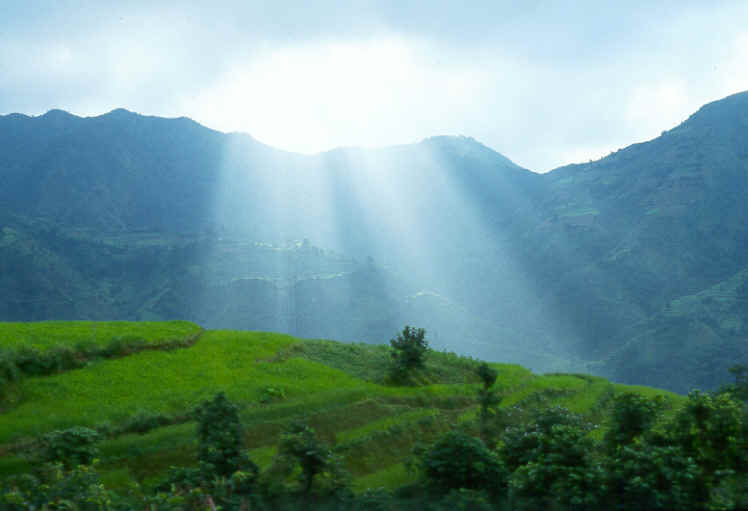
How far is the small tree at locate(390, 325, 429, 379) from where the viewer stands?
2295 centimetres

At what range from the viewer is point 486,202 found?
568ft

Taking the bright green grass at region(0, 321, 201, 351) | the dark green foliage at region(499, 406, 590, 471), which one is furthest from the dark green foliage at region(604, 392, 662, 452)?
the bright green grass at region(0, 321, 201, 351)

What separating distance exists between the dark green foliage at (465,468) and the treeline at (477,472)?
2cm

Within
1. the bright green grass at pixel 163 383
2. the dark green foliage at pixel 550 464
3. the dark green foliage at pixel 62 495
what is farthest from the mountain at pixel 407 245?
the dark green foliage at pixel 62 495

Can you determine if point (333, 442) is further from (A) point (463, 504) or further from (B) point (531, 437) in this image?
(A) point (463, 504)

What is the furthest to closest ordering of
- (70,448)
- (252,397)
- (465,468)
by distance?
(252,397), (70,448), (465,468)

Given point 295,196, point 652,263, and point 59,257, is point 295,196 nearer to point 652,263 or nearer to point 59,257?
point 59,257

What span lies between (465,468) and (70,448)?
8642 millimetres

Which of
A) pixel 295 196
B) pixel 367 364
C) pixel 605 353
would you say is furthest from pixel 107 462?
pixel 295 196

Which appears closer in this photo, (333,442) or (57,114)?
(333,442)

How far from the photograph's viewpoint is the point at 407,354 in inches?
923

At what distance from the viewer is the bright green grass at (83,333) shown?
18.3m

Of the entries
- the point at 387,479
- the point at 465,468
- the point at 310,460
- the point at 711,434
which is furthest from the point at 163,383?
the point at 711,434

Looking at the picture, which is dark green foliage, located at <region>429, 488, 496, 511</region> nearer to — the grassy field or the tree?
the tree
